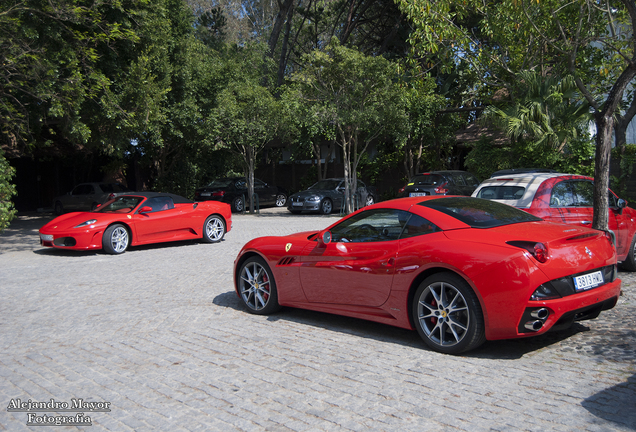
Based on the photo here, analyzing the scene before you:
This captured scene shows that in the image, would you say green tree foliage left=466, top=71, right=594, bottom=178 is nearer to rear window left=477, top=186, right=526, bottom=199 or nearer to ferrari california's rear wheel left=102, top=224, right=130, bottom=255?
rear window left=477, top=186, right=526, bottom=199

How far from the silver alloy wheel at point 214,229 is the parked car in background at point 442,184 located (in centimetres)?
701

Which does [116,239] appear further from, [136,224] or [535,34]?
[535,34]

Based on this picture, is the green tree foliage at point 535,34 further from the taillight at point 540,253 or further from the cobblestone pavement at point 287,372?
the cobblestone pavement at point 287,372

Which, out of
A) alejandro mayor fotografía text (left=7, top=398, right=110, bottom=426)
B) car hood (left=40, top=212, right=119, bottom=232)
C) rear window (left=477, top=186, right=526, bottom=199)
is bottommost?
alejandro mayor fotografía text (left=7, top=398, right=110, bottom=426)

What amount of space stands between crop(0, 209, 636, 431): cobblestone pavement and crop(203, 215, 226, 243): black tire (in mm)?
5729

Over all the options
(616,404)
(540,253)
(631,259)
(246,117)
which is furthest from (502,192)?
(246,117)

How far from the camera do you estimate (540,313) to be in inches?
163

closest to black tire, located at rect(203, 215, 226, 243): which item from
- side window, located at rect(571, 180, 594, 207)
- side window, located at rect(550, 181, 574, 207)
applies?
side window, located at rect(550, 181, 574, 207)

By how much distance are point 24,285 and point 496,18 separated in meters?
13.8

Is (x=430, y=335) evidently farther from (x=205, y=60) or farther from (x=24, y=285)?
A: (x=205, y=60)

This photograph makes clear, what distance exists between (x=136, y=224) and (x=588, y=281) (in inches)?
388

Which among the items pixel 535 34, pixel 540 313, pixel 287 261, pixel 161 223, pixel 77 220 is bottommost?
pixel 540 313

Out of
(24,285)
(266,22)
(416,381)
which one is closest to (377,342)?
(416,381)

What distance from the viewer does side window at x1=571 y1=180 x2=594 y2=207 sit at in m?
8.32
